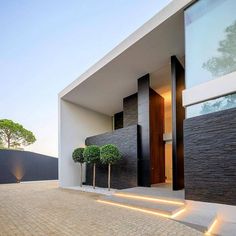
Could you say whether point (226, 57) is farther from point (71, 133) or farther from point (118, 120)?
point (118, 120)

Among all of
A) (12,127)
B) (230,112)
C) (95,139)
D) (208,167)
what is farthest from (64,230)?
(12,127)

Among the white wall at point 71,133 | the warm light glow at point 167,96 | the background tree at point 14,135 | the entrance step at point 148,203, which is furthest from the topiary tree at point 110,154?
the background tree at point 14,135

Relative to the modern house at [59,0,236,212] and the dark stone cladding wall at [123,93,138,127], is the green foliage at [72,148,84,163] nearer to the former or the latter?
the modern house at [59,0,236,212]

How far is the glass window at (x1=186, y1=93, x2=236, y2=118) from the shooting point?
6.07 m

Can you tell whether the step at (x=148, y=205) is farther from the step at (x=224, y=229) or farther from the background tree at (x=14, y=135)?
the background tree at (x=14, y=135)

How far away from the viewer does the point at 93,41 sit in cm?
1847

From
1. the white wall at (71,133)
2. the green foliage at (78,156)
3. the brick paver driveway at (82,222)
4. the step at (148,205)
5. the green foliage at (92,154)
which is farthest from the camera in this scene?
the white wall at (71,133)

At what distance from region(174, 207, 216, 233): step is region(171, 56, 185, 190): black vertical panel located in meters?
3.12

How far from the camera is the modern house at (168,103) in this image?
20.4ft

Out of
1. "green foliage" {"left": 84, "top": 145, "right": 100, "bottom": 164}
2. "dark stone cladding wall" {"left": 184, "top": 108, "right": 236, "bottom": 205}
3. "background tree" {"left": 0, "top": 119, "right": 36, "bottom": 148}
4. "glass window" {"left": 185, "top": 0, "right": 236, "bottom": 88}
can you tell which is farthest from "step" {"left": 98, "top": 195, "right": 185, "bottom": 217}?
"background tree" {"left": 0, "top": 119, "right": 36, "bottom": 148}

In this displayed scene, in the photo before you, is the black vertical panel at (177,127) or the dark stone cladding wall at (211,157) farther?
the black vertical panel at (177,127)

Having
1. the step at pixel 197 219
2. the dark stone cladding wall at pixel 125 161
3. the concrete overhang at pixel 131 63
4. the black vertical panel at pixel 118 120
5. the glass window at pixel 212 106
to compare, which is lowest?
the step at pixel 197 219

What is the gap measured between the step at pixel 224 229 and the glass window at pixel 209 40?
323 centimetres

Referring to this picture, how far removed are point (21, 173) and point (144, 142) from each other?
1166 centimetres
